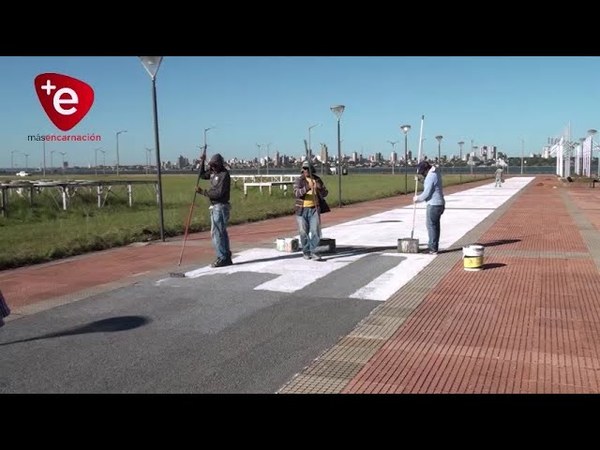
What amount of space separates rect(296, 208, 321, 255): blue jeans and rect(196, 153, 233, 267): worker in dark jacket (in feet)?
4.53

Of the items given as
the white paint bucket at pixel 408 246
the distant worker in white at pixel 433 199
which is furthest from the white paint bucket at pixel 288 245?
the distant worker in white at pixel 433 199

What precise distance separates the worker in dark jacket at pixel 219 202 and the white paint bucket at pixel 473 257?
393 cm

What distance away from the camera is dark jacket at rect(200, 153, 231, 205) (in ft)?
32.9

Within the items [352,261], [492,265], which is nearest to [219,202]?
[352,261]

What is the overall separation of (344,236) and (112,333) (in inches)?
357

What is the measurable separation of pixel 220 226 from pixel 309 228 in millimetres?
1638

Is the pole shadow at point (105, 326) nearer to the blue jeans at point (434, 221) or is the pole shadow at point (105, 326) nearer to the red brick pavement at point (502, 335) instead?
the red brick pavement at point (502, 335)

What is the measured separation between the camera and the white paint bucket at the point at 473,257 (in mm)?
9641

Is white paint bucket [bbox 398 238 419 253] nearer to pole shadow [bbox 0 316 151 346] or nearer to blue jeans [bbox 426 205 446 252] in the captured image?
blue jeans [bbox 426 205 446 252]

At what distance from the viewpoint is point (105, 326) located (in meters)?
6.53

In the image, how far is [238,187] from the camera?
Answer: 144ft

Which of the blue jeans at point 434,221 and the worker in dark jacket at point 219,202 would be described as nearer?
the worker in dark jacket at point 219,202
